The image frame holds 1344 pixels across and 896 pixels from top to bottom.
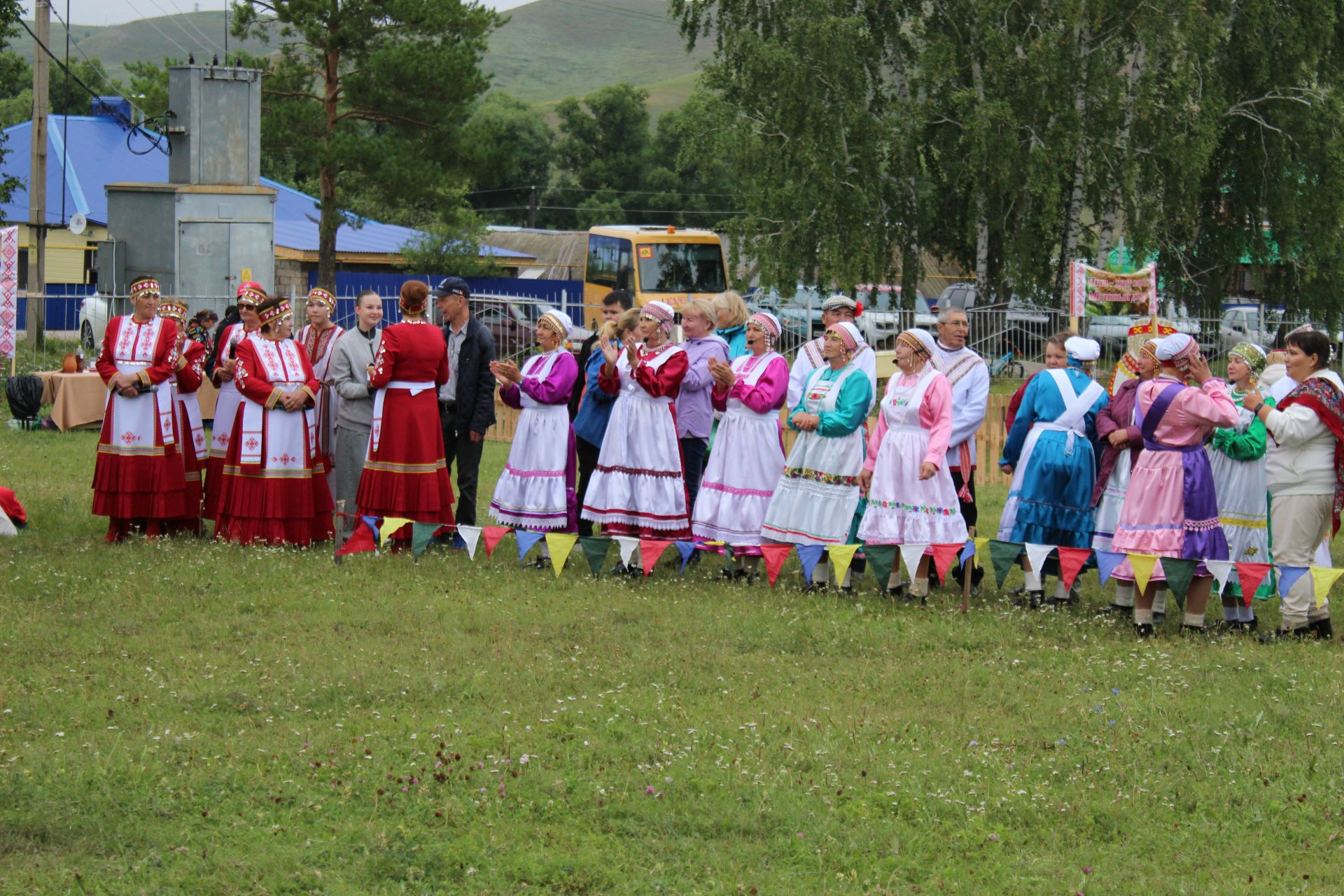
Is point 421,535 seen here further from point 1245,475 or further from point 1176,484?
point 1245,475

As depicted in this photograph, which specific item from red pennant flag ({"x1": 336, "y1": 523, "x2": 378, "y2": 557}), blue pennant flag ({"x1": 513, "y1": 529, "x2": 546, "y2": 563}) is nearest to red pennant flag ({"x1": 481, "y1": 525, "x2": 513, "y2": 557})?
blue pennant flag ({"x1": 513, "y1": 529, "x2": 546, "y2": 563})

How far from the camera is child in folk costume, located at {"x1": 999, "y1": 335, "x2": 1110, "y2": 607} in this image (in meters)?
10.1

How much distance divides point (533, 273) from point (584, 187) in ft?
69.3

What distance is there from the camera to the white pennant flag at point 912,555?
939 cm

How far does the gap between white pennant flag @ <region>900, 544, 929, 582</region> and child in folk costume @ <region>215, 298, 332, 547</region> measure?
4.66m

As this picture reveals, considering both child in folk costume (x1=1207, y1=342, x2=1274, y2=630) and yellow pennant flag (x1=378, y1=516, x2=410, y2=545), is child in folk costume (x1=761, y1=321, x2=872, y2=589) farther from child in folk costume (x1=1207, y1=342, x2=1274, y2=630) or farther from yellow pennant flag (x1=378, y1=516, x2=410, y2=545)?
yellow pennant flag (x1=378, y1=516, x2=410, y2=545)

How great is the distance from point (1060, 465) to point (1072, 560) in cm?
107

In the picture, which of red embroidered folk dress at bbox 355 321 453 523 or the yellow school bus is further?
the yellow school bus

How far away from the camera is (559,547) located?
33.2 feet

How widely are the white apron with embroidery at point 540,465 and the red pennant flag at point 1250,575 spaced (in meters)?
4.76

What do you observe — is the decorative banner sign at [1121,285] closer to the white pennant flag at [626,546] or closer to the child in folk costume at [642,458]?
the child in folk costume at [642,458]

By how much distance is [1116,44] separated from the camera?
91.5 ft

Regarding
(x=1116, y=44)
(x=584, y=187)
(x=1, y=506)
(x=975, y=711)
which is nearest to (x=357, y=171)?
(x=1116, y=44)

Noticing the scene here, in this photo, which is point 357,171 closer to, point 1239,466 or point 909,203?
point 909,203
